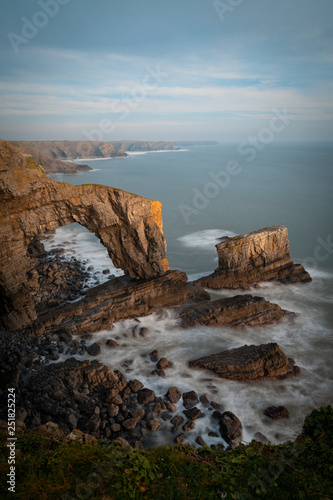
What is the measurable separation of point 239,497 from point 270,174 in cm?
8862

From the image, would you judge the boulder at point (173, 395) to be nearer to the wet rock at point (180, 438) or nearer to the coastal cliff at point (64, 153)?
the wet rock at point (180, 438)

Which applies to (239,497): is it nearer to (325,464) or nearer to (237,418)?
(325,464)

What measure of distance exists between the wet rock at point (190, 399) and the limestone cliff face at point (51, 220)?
9.17 meters

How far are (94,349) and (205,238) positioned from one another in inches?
973

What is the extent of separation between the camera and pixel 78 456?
5910mm

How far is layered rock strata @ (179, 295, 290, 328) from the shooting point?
18.4m

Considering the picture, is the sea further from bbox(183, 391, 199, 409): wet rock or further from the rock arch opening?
bbox(183, 391, 199, 409): wet rock

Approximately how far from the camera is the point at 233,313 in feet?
61.2

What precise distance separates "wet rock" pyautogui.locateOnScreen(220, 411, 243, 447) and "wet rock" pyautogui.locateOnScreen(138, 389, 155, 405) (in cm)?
298

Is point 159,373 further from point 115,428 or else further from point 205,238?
point 205,238

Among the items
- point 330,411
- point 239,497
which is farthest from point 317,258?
point 239,497

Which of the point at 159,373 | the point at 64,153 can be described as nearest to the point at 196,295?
the point at 159,373

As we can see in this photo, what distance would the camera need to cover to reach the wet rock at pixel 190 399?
12404mm

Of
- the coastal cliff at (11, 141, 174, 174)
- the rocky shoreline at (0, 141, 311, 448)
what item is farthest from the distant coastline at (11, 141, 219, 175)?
the rocky shoreline at (0, 141, 311, 448)
